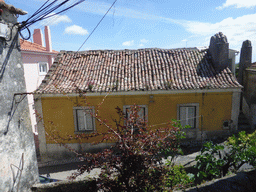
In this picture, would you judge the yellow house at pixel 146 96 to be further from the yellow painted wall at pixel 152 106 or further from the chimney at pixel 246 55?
the chimney at pixel 246 55

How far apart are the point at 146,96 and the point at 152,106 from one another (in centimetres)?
61

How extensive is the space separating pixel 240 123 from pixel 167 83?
546 cm

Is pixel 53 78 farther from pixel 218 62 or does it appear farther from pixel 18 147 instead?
pixel 218 62

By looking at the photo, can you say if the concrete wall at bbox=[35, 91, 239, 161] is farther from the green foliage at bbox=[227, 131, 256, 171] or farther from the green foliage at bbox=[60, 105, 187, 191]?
the green foliage at bbox=[60, 105, 187, 191]

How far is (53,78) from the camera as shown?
9820mm

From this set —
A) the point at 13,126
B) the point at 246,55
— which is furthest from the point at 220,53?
the point at 13,126

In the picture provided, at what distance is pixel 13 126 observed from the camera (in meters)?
4.34

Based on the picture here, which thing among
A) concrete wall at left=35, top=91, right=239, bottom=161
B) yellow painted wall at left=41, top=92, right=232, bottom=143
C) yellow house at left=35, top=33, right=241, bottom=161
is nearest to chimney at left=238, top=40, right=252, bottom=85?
yellow house at left=35, top=33, right=241, bottom=161

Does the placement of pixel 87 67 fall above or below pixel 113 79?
above

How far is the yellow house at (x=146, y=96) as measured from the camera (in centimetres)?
905

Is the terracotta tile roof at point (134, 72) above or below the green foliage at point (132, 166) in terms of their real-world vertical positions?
above

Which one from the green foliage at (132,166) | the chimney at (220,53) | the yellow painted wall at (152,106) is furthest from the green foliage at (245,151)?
the chimney at (220,53)

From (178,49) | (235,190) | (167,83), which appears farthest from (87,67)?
(235,190)

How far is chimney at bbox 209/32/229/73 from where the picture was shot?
10000 millimetres
